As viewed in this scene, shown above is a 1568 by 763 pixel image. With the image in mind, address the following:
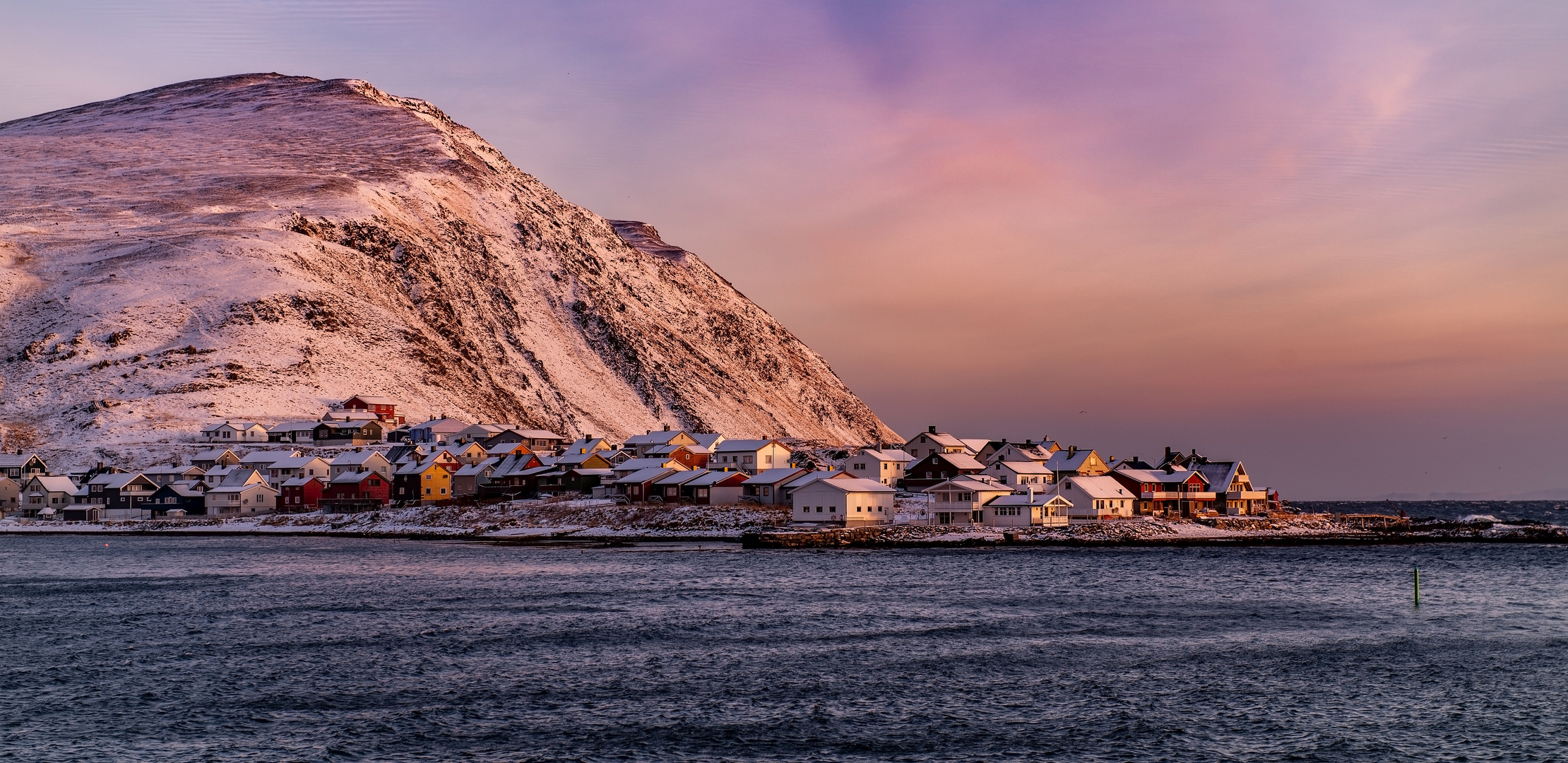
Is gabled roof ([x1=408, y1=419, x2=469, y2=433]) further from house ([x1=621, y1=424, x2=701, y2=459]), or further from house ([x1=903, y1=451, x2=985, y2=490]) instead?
house ([x1=903, y1=451, x2=985, y2=490])

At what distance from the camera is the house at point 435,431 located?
15988 cm

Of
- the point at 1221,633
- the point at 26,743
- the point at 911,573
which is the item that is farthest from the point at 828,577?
the point at 26,743

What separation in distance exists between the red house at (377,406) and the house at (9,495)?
1588 inches

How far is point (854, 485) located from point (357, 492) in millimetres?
60289

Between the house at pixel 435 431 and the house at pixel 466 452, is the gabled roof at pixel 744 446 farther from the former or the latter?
the house at pixel 435 431

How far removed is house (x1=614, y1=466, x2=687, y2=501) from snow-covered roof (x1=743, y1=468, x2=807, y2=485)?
9214mm

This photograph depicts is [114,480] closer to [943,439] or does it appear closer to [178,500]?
[178,500]

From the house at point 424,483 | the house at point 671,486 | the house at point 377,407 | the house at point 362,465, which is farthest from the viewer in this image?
the house at point 377,407

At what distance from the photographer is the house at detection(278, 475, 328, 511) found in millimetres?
131375

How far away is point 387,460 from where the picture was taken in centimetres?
13750

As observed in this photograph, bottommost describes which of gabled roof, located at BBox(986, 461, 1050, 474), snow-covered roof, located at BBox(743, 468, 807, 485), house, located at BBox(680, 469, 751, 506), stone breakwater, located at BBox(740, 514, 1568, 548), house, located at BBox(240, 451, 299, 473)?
stone breakwater, located at BBox(740, 514, 1568, 548)

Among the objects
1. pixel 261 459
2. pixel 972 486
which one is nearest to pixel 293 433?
pixel 261 459

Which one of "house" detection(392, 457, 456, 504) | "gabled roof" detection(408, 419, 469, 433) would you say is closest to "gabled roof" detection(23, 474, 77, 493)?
"house" detection(392, 457, 456, 504)

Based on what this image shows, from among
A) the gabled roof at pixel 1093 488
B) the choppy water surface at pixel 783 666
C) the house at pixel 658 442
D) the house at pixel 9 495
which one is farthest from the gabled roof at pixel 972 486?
the house at pixel 9 495
